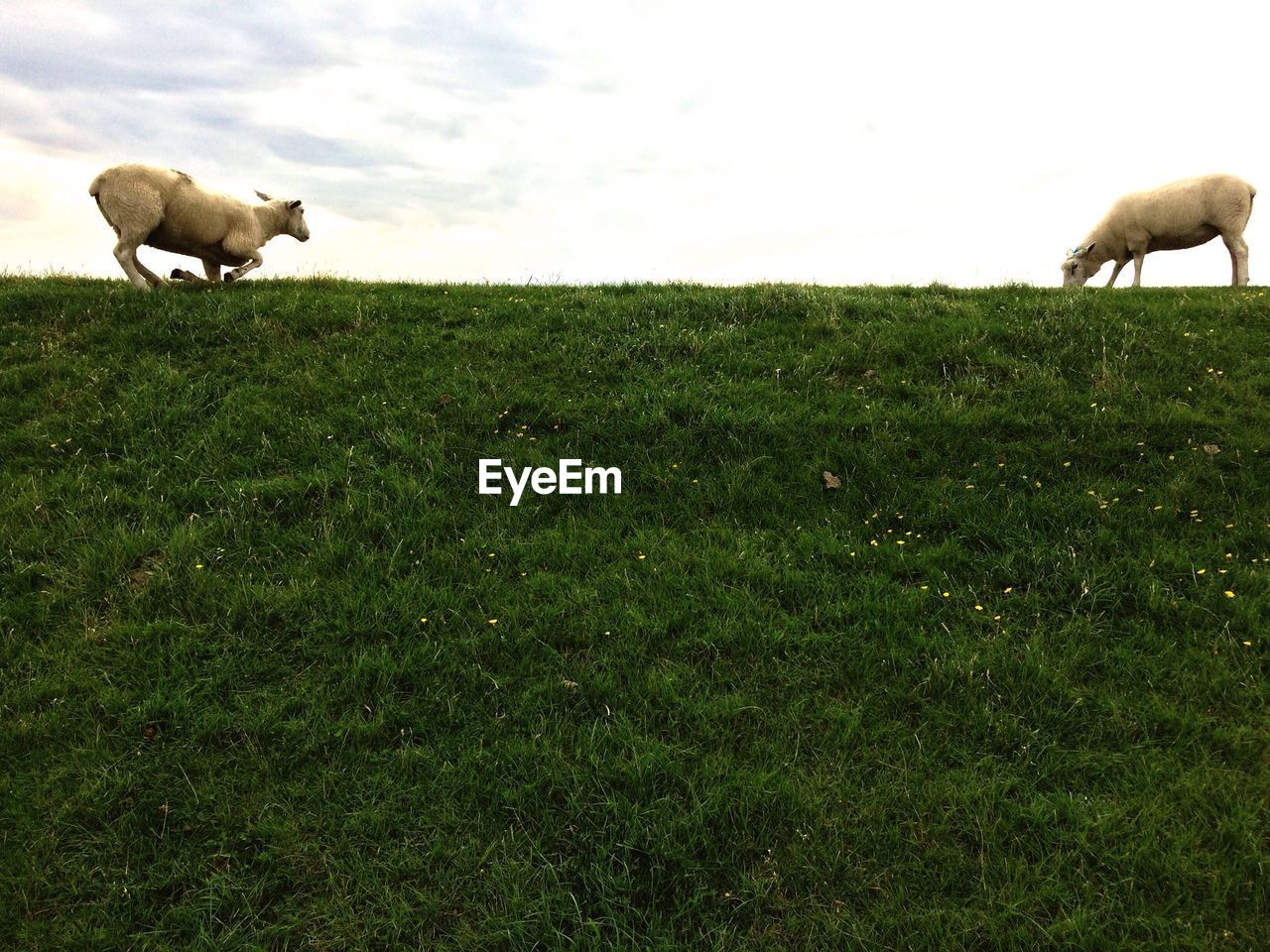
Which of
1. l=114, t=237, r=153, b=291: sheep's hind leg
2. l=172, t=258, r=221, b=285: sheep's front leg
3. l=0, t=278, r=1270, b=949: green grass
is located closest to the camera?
l=0, t=278, r=1270, b=949: green grass

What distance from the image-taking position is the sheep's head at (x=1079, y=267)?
17.0 metres

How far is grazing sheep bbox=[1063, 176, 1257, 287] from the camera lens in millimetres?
14922

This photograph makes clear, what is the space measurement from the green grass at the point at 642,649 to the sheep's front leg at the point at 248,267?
368 cm

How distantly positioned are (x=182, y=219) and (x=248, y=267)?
125 centimetres

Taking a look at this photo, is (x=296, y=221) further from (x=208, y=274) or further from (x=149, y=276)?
(x=149, y=276)

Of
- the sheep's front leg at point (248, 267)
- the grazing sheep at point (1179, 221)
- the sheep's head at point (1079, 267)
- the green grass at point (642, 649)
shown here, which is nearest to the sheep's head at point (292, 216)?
the sheep's front leg at point (248, 267)

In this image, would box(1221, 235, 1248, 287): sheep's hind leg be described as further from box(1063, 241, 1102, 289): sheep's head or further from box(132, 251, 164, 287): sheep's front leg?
box(132, 251, 164, 287): sheep's front leg

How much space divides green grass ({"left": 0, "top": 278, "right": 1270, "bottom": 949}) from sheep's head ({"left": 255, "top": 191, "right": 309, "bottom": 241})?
17.3ft

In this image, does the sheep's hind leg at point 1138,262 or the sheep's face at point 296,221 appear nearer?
the sheep's face at point 296,221

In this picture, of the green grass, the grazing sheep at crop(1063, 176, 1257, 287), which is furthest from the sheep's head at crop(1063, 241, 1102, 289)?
the green grass

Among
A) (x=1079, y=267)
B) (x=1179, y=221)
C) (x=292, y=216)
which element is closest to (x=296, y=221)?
(x=292, y=216)

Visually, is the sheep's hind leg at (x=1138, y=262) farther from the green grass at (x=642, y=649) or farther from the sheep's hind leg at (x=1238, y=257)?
the green grass at (x=642, y=649)

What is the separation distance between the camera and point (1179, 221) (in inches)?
603

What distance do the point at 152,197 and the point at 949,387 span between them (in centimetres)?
1278
